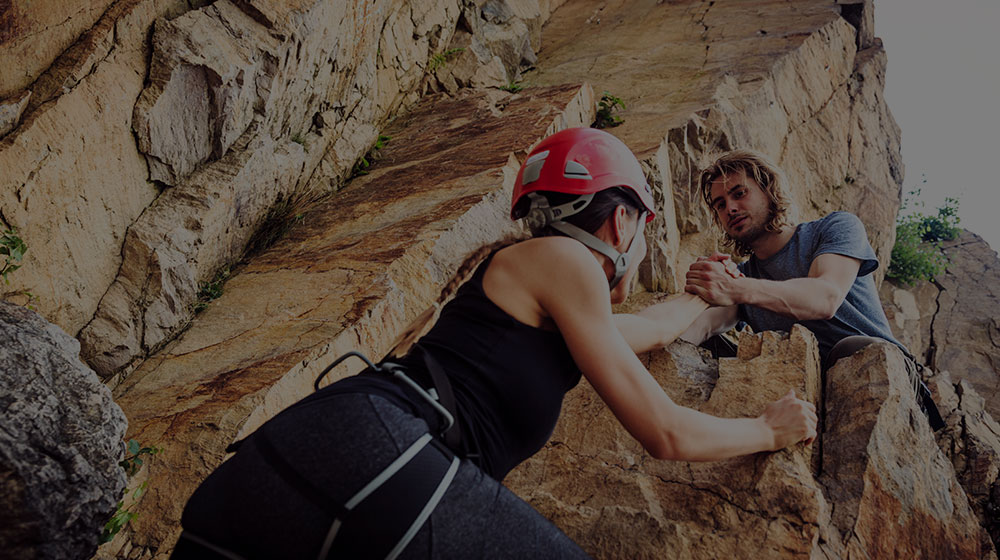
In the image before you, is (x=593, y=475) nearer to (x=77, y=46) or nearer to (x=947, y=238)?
(x=77, y=46)

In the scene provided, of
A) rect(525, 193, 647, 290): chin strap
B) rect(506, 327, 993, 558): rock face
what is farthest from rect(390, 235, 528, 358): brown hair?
rect(506, 327, 993, 558): rock face

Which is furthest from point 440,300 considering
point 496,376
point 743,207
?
point 743,207

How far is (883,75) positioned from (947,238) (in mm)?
3883

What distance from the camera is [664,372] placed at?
11.0 feet

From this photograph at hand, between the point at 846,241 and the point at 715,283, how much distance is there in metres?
0.95

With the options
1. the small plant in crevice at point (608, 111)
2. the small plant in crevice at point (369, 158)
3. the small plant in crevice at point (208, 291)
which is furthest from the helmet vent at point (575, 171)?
the small plant in crevice at point (608, 111)

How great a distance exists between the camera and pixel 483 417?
1732 millimetres

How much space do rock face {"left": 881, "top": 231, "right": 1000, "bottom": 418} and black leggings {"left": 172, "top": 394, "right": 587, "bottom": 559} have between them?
25.5ft

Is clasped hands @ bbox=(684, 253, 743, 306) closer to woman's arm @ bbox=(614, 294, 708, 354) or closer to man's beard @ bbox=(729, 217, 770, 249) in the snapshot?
woman's arm @ bbox=(614, 294, 708, 354)

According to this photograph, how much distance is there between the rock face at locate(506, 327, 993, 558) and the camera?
2391mm

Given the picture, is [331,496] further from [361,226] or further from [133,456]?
[361,226]

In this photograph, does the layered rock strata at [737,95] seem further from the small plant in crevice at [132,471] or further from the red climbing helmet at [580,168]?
the small plant in crevice at [132,471]

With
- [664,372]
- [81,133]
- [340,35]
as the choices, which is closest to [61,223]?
[81,133]

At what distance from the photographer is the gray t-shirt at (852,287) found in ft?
12.0
